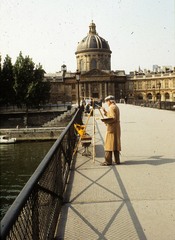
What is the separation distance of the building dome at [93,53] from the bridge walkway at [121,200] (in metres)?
87.9

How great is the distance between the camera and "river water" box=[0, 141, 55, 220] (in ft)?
59.5

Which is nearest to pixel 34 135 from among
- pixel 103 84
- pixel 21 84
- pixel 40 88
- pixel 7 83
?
pixel 21 84

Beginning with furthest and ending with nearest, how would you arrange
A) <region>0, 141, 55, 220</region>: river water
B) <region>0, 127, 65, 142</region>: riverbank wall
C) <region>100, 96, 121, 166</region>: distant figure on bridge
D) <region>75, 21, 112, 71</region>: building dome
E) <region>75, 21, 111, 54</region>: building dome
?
<region>75, 21, 111, 54</region>: building dome, <region>75, 21, 112, 71</region>: building dome, <region>0, 127, 65, 142</region>: riverbank wall, <region>0, 141, 55, 220</region>: river water, <region>100, 96, 121, 166</region>: distant figure on bridge

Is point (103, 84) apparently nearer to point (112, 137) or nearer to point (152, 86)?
point (152, 86)

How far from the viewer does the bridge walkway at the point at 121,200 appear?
11.8 feet

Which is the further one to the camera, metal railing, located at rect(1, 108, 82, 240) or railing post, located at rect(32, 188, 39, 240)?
railing post, located at rect(32, 188, 39, 240)

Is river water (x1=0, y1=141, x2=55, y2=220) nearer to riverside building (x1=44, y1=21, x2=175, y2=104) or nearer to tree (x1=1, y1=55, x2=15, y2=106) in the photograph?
tree (x1=1, y1=55, x2=15, y2=106)

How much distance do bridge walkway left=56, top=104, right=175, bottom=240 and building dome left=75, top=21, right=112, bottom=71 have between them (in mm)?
87924

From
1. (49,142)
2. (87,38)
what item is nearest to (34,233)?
(49,142)

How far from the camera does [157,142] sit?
9883 mm

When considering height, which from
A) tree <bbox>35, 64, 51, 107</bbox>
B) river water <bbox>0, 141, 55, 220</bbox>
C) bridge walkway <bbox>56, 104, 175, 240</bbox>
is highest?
tree <bbox>35, 64, 51, 107</bbox>

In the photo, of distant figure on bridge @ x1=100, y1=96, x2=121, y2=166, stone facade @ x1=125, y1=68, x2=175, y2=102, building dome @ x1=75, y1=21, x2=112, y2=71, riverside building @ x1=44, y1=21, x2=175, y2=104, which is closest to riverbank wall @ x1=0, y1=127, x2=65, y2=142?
distant figure on bridge @ x1=100, y1=96, x2=121, y2=166

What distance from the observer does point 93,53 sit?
9262 cm

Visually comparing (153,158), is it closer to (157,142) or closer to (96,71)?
(157,142)
